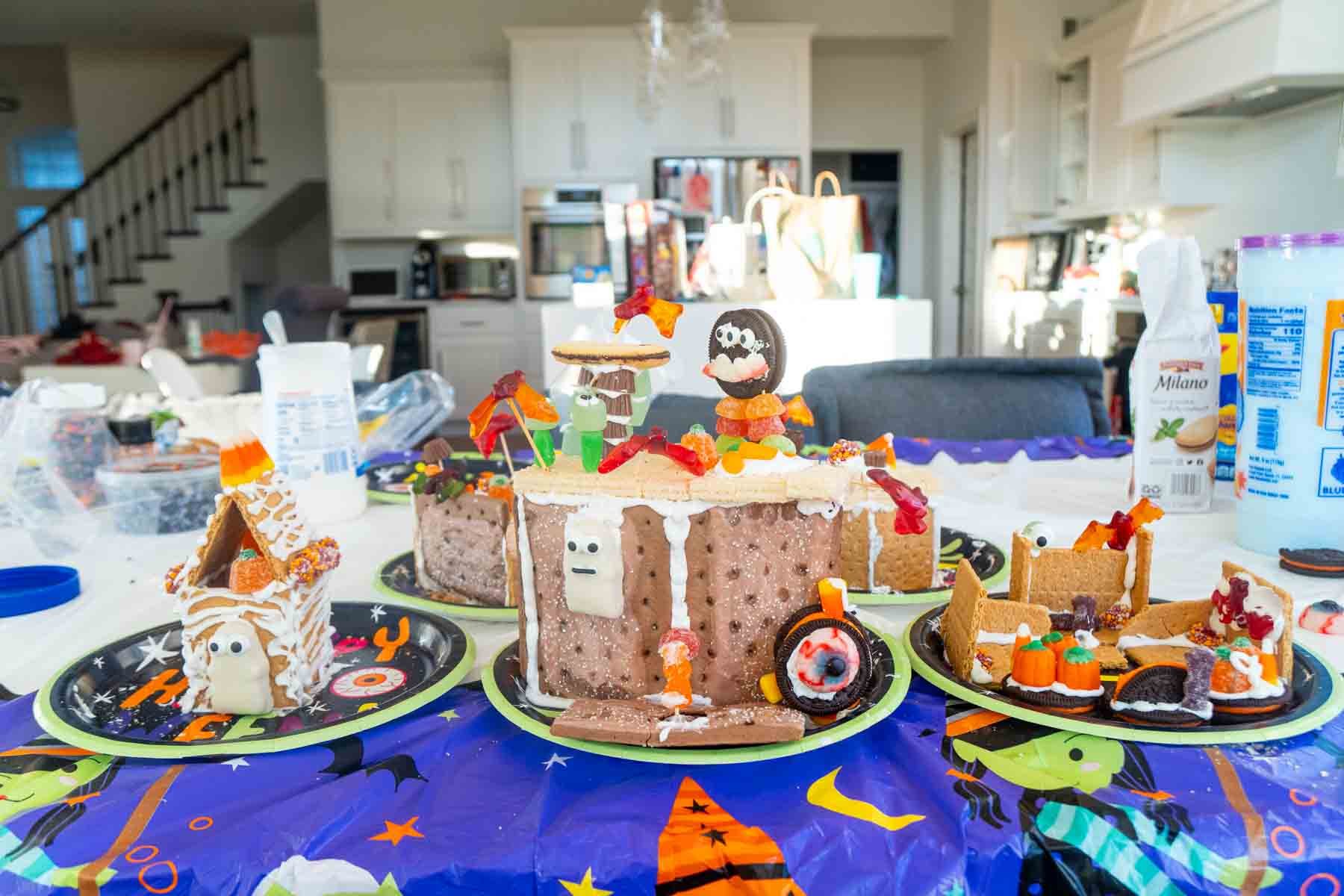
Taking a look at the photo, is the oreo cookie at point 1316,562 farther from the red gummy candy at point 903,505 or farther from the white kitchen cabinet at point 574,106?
the white kitchen cabinet at point 574,106

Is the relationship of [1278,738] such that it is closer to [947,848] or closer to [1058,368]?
[947,848]

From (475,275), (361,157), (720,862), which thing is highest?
(361,157)

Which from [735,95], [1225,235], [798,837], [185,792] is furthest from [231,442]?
[735,95]

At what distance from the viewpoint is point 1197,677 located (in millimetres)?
493

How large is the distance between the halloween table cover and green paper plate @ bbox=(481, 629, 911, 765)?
13 millimetres

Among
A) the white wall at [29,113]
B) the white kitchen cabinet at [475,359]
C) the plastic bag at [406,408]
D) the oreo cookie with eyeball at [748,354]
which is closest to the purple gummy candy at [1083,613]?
the oreo cookie with eyeball at [748,354]

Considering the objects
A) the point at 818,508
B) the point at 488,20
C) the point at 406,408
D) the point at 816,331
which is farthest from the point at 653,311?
the point at 488,20

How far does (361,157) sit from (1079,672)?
232 inches

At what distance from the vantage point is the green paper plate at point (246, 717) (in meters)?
0.50

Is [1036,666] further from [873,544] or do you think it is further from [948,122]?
[948,122]

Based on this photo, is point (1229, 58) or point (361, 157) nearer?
point (1229, 58)

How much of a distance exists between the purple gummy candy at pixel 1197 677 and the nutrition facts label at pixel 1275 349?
14.3 inches

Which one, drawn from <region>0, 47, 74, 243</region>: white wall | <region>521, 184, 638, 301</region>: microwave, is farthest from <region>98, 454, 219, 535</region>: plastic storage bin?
<region>0, 47, 74, 243</region>: white wall

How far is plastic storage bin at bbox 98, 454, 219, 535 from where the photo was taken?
1.01 m
